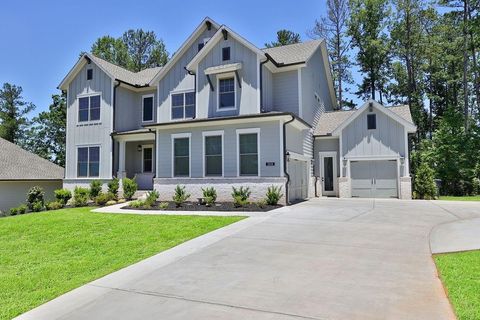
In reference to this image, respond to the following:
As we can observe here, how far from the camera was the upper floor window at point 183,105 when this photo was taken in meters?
20.5

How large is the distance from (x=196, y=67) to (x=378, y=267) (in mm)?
15973

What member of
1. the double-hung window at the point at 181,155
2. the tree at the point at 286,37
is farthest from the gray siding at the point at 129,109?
the tree at the point at 286,37

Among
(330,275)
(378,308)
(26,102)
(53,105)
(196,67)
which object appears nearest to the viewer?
(378,308)

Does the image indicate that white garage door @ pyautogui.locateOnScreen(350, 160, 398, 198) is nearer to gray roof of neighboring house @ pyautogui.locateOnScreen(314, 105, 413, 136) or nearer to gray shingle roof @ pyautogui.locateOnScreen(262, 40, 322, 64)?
gray roof of neighboring house @ pyautogui.locateOnScreen(314, 105, 413, 136)

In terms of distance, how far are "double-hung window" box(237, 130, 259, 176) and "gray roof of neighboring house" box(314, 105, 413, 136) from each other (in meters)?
6.79

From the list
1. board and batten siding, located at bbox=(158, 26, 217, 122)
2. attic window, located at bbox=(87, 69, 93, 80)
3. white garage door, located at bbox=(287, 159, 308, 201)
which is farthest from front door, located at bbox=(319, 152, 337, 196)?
attic window, located at bbox=(87, 69, 93, 80)

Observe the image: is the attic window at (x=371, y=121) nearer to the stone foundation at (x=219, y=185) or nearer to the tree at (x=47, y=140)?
the stone foundation at (x=219, y=185)

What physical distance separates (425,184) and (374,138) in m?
3.63

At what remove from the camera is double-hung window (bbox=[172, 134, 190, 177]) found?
57.9ft

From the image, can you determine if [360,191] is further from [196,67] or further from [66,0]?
[66,0]

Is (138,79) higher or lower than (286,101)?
higher

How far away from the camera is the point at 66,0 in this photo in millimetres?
14156

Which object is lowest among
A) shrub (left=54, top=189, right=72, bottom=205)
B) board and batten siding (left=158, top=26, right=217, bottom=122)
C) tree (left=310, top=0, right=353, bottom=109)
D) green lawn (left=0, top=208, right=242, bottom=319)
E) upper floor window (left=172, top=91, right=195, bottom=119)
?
green lawn (left=0, top=208, right=242, bottom=319)

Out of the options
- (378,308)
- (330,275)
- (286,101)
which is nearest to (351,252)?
(330,275)
